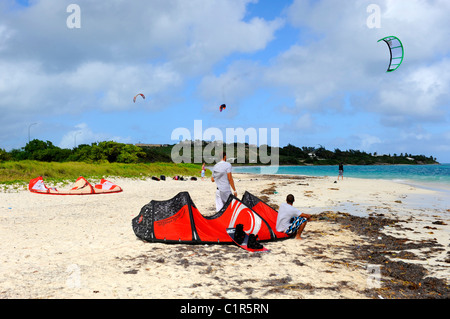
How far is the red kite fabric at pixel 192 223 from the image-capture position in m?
7.01

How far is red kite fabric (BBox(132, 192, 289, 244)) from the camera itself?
7008mm

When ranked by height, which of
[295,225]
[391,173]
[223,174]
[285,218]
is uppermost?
[223,174]

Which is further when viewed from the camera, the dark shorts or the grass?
the grass

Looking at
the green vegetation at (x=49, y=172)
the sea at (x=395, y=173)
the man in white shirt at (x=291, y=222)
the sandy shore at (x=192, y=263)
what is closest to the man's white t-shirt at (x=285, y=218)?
the man in white shirt at (x=291, y=222)

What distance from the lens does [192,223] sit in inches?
276

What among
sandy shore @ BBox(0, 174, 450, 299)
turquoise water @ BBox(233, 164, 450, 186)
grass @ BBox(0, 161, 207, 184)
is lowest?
turquoise water @ BBox(233, 164, 450, 186)

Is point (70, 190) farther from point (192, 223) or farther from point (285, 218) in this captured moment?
point (285, 218)

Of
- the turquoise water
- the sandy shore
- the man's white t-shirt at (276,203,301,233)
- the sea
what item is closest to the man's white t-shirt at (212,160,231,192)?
the man's white t-shirt at (276,203,301,233)

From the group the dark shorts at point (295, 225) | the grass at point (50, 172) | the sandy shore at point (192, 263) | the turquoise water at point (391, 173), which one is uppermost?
the grass at point (50, 172)

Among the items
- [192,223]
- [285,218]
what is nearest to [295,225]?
[285,218]

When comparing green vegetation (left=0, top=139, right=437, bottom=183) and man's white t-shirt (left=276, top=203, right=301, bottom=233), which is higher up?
green vegetation (left=0, top=139, right=437, bottom=183)

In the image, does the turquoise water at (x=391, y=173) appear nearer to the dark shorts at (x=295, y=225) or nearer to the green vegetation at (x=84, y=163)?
the green vegetation at (x=84, y=163)

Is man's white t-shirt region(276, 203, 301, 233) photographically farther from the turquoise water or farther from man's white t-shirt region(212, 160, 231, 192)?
the turquoise water
